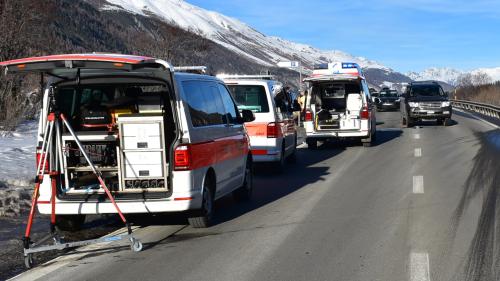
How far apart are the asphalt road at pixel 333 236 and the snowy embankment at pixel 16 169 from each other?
7.79ft

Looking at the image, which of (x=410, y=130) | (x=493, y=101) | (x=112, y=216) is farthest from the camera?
(x=493, y=101)

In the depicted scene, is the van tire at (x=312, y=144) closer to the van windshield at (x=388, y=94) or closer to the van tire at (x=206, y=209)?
the van tire at (x=206, y=209)

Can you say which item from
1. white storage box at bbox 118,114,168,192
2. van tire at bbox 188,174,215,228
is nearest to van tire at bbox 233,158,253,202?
van tire at bbox 188,174,215,228

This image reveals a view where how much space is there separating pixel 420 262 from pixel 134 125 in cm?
372

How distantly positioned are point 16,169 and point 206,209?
579 cm

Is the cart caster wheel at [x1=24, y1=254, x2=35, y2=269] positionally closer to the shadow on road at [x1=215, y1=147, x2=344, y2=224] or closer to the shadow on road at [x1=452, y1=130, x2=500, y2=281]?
the shadow on road at [x1=215, y1=147, x2=344, y2=224]

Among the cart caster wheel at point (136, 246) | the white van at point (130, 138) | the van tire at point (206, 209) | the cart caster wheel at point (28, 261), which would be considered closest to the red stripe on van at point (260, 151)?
the white van at point (130, 138)

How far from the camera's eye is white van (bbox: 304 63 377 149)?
63.6 ft

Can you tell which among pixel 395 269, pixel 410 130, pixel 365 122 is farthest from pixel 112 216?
pixel 410 130

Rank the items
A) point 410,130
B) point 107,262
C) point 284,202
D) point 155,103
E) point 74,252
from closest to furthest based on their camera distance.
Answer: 1. point 107,262
2. point 74,252
3. point 155,103
4. point 284,202
5. point 410,130

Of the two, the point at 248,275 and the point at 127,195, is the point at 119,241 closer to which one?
the point at 127,195

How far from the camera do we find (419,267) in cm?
621

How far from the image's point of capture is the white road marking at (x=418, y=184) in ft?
35.8

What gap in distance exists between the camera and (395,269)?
617 cm
